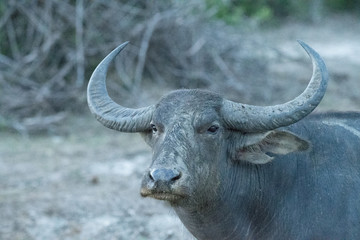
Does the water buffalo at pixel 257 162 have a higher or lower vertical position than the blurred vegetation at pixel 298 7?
higher

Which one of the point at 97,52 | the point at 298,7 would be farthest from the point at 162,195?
the point at 298,7

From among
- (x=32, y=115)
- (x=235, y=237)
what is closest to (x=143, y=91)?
(x=32, y=115)

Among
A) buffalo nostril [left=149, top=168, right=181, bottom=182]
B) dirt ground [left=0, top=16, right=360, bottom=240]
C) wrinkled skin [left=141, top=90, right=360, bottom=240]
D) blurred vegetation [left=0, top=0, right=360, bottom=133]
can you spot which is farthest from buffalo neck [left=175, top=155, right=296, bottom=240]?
blurred vegetation [left=0, top=0, right=360, bottom=133]

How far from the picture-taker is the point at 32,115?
38.4 feet

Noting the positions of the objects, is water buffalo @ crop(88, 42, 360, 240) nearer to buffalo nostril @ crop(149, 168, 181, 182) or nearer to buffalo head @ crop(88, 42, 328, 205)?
buffalo head @ crop(88, 42, 328, 205)

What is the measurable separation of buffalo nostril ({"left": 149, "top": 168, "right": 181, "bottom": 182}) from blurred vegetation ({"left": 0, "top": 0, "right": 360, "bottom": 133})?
7.24 meters

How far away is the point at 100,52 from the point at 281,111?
811 centimetres

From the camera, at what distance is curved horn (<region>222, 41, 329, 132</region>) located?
4668mm

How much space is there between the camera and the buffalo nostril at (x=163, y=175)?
4.23 m

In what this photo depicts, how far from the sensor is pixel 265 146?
4848 mm

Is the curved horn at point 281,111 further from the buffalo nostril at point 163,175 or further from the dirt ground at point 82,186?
the dirt ground at point 82,186

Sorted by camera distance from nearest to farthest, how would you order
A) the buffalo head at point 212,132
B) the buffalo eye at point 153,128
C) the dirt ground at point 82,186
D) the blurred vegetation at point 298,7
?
the buffalo head at point 212,132, the buffalo eye at point 153,128, the dirt ground at point 82,186, the blurred vegetation at point 298,7

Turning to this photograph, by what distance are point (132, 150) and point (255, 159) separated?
5313 millimetres

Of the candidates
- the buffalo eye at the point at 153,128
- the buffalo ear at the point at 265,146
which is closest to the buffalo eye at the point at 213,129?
the buffalo ear at the point at 265,146
